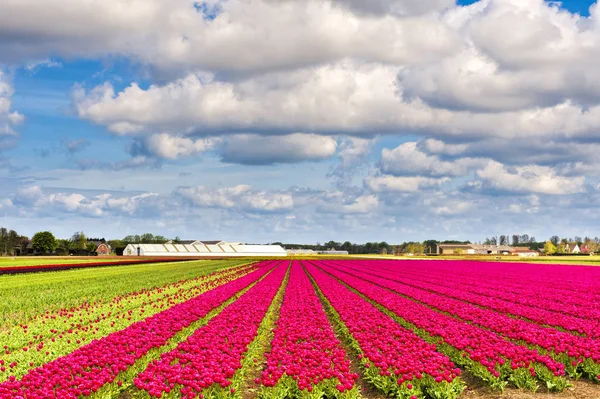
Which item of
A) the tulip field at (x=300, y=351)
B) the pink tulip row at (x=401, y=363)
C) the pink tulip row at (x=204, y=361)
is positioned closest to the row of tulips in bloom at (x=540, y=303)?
the tulip field at (x=300, y=351)

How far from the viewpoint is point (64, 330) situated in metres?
21.5

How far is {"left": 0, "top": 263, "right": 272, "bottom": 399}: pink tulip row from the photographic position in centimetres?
1134

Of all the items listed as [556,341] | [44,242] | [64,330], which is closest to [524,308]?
[556,341]

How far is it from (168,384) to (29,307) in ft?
70.2

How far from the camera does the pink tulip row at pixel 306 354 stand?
12086mm

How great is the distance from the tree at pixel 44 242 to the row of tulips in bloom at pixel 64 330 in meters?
177

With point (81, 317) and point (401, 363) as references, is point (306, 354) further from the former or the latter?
point (81, 317)

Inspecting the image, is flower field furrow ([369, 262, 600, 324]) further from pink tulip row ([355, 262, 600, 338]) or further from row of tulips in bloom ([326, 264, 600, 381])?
row of tulips in bloom ([326, 264, 600, 381])

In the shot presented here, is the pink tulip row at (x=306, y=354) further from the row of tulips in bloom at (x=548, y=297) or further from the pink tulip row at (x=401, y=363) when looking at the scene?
the row of tulips in bloom at (x=548, y=297)

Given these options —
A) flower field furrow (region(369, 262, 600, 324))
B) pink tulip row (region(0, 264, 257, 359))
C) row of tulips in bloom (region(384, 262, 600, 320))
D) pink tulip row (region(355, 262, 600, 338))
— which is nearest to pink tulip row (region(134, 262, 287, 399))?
pink tulip row (region(0, 264, 257, 359))

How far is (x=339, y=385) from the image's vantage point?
11.4 meters

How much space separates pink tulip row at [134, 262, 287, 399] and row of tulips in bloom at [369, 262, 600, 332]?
12.0 metres

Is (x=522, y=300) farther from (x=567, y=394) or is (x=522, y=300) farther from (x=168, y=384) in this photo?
(x=168, y=384)

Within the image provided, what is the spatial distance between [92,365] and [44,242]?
199 metres
